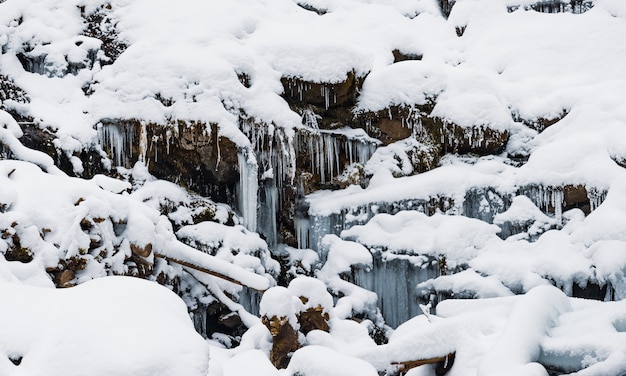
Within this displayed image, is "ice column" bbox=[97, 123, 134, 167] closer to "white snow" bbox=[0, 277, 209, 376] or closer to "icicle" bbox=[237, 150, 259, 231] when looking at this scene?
"icicle" bbox=[237, 150, 259, 231]

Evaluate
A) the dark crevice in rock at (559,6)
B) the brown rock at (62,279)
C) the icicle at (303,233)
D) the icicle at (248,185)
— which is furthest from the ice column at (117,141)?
the dark crevice in rock at (559,6)

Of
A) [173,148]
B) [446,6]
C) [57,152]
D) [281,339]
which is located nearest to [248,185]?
[173,148]

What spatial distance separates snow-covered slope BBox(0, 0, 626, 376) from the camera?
5.74 m

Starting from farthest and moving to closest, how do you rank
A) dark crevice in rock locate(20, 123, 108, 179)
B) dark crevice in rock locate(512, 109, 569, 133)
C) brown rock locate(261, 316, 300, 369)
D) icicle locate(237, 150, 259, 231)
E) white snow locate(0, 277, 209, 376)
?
1. dark crevice in rock locate(512, 109, 569, 133)
2. icicle locate(237, 150, 259, 231)
3. dark crevice in rock locate(20, 123, 108, 179)
4. brown rock locate(261, 316, 300, 369)
5. white snow locate(0, 277, 209, 376)

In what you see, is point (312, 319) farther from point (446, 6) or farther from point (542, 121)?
point (446, 6)

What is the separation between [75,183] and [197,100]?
3.06 m

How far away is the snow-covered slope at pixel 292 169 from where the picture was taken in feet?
18.8

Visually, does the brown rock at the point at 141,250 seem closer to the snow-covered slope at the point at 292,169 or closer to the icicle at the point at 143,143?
the snow-covered slope at the point at 292,169

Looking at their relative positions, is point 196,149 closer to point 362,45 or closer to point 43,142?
point 43,142

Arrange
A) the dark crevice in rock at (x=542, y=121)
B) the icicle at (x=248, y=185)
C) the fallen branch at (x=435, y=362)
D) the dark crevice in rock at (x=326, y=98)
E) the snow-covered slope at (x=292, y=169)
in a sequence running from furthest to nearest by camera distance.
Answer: the dark crevice in rock at (x=542, y=121), the dark crevice in rock at (x=326, y=98), the icicle at (x=248, y=185), the snow-covered slope at (x=292, y=169), the fallen branch at (x=435, y=362)

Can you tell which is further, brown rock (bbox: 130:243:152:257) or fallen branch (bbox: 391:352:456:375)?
brown rock (bbox: 130:243:152:257)

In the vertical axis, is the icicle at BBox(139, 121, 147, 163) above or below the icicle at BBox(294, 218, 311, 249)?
above

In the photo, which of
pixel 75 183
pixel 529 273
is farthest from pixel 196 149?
pixel 529 273

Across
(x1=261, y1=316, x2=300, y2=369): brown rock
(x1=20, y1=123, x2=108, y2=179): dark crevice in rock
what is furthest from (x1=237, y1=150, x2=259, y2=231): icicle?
(x1=261, y1=316, x2=300, y2=369): brown rock
